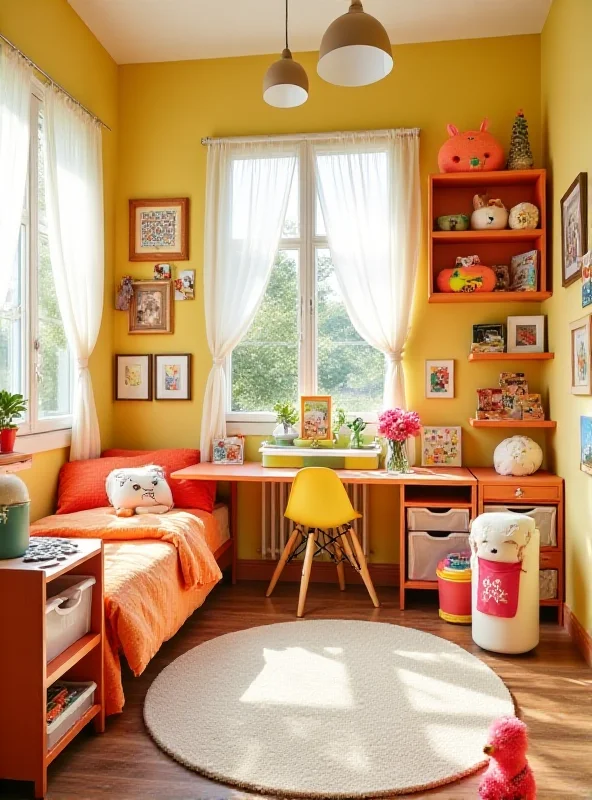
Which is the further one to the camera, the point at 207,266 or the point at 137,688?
the point at 207,266

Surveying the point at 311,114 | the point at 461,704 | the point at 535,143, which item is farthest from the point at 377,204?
the point at 461,704

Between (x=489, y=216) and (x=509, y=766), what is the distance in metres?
2.97

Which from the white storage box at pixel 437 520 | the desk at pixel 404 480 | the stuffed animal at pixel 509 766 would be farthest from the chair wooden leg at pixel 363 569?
the stuffed animal at pixel 509 766

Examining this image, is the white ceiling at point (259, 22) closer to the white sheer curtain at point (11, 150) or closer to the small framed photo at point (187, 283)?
the white sheer curtain at point (11, 150)

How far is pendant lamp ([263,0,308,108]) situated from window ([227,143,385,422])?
109cm

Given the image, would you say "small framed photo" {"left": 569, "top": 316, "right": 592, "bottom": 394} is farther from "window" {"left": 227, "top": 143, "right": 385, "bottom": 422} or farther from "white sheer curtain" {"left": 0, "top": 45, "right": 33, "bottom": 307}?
"white sheer curtain" {"left": 0, "top": 45, "right": 33, "bottom": 307}

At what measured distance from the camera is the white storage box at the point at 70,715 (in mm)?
2053

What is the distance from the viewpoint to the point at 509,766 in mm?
1702

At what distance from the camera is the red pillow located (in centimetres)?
377

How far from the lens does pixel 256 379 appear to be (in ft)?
14.2

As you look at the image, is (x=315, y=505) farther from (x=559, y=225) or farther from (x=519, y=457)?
(x=559, y=225)

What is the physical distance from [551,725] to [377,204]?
293 centimetres

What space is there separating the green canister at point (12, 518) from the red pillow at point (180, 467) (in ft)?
5.37

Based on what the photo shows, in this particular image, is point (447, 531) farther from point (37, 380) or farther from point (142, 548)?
point (37, 380)
